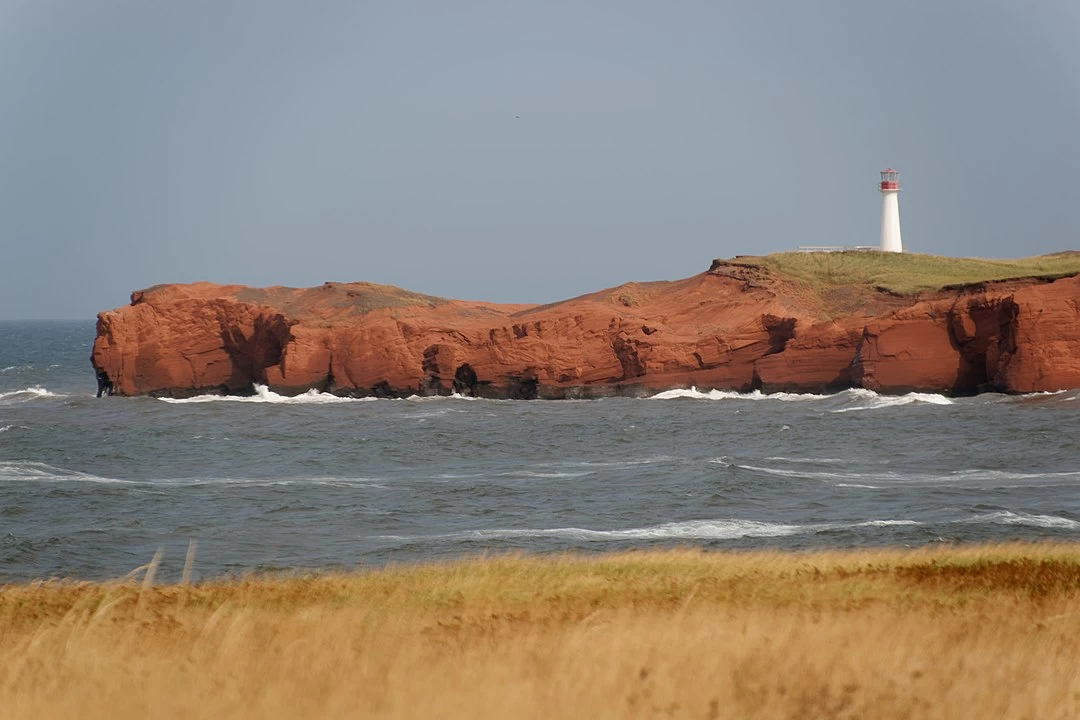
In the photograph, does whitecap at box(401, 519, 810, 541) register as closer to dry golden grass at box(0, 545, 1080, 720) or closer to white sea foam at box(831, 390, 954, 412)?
dry golden grass at box(0, 545, 1080, 720)

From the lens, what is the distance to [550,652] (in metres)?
9.15

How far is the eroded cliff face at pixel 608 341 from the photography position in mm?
59750

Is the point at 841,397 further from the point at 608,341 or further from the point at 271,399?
the point at 271,399

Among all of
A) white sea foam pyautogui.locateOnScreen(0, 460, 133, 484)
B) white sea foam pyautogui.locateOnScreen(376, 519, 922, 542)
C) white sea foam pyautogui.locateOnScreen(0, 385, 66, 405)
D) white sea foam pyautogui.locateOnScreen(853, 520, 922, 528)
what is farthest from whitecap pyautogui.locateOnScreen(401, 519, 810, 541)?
white sea foam pyautogui.locateOnScreen(0, 385, 66, 405)

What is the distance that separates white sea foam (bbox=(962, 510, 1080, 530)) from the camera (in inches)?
1099

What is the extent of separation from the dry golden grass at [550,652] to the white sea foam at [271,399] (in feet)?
175

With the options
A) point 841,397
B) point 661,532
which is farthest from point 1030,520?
point 841,397

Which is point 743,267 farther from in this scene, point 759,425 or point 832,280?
point 759,425

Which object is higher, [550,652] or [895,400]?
[550,652]

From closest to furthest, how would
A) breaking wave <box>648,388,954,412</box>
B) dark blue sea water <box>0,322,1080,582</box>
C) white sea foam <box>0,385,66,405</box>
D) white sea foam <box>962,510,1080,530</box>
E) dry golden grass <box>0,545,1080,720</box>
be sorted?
dry golden grass <box>0,545,1080,720</box> < dark blue sea water <box>0,322,1080,582</box> < white sea foam <box>962,510,1080,530</box> < breaking wave <box>648,388,954,412</box> < white sea foam <box>0,385,66,405</box>

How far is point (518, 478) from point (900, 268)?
50094mm

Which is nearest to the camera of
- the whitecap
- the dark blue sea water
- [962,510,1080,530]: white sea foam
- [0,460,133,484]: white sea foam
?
the dark blue sea water

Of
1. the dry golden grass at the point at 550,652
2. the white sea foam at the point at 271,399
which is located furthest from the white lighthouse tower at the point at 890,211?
the dry golden grass at the point at 550,652

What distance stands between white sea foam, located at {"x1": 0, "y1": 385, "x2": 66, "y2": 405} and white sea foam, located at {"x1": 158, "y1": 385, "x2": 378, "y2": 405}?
26.8 ft
